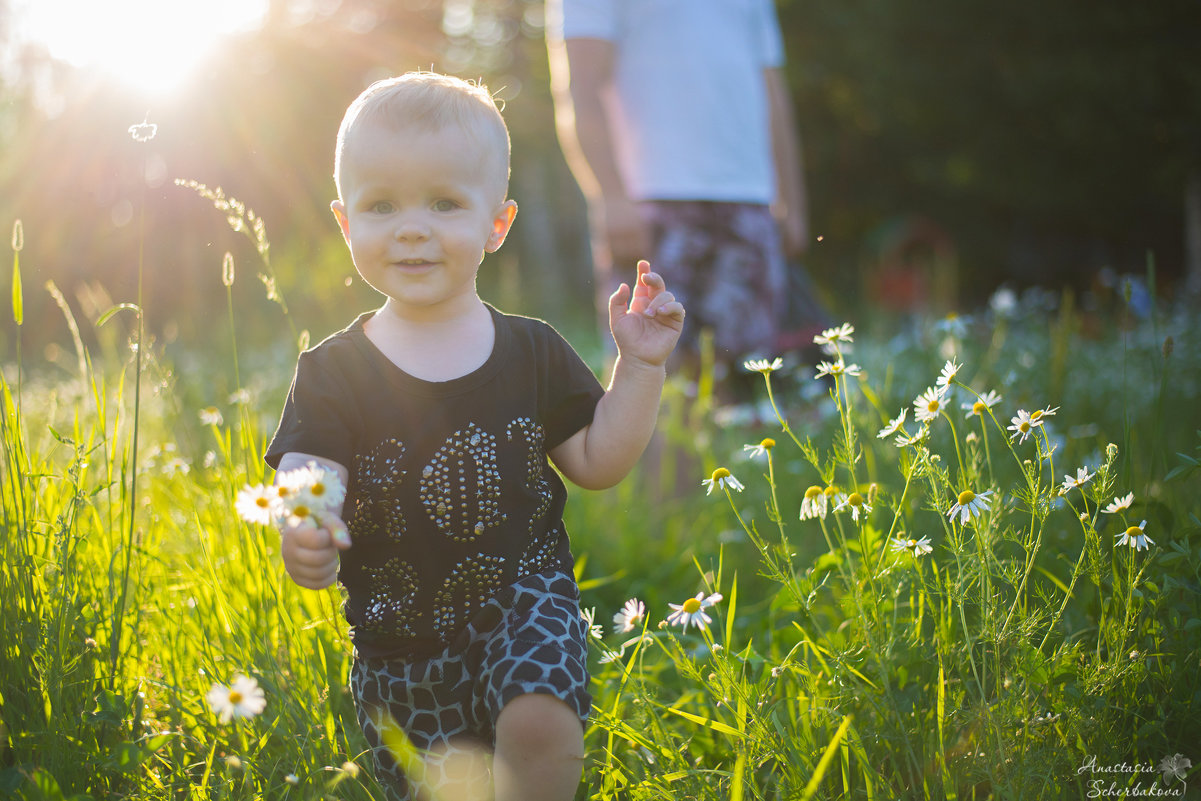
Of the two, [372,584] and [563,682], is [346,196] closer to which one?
[372,584]

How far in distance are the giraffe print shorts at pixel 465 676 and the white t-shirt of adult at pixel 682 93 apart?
2.14 metres

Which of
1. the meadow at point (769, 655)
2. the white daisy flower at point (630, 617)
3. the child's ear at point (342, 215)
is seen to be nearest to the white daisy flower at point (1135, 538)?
the meadow at point (769, 655)

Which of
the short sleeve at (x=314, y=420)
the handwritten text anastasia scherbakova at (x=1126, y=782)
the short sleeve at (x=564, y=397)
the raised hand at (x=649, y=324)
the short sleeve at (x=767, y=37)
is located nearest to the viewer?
the handwritten text anastasia scherbakova at (x=1126, y=782)

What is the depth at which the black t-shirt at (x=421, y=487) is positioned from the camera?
1680 mm

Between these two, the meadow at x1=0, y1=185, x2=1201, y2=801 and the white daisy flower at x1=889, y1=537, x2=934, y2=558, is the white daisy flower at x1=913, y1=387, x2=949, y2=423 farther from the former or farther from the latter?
the white daisy flower at x1=889, y1=537, x2=934, y2=558

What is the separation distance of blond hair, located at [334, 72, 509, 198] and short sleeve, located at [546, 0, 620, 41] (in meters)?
1.76

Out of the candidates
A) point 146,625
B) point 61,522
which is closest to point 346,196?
point 61,522

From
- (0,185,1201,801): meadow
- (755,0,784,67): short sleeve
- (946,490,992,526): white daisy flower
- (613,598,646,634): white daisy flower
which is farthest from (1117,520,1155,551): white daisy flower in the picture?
(755,0,784,67): short sleeve

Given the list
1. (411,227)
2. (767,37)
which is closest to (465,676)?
(411,227)

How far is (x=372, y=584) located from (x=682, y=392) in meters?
2.18

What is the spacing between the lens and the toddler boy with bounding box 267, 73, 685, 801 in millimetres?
1625

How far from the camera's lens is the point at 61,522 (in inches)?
69.1

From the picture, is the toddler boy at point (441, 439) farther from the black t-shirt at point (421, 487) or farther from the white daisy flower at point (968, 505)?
the white daisy flower at point (968, 505)

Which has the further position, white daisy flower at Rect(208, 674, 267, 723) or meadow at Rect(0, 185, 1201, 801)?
meadow at Rect(0, 185, 1201, 801)
